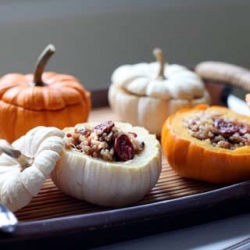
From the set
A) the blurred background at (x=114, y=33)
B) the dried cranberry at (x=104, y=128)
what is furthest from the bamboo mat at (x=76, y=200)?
the blurred background at (x=114, y=33)

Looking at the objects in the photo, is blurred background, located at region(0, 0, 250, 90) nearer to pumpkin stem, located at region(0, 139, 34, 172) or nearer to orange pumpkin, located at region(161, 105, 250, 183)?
orange pumpkin, located at region(161, 105, 250, 183)

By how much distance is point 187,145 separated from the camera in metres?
0.89

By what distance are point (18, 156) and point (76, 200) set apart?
4.7 inches

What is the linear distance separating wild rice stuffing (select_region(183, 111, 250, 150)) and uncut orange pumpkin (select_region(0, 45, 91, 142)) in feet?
0.66

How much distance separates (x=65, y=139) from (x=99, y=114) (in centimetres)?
38

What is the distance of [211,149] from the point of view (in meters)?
0.88

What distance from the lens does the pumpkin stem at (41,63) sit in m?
1.03

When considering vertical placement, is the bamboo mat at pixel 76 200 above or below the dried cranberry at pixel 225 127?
below

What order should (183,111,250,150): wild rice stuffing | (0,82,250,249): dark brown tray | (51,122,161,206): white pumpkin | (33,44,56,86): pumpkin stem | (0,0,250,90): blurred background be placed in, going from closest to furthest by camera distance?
(0,82,250,249): dark brown tray → (51,122,161,206): white pumpkin → (183,111,250,150): wild rice stuffing → (33,44,56,86): pumpkin stem → (0,0,250,90): blurred background

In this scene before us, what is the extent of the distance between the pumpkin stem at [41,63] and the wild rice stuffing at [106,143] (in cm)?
21

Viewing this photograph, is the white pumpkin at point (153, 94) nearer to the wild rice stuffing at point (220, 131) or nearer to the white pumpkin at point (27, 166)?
the wild rice stuffing at point (220, 131)

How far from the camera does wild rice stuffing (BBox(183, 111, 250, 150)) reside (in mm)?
900

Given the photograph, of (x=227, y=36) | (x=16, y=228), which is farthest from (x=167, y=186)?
(x=227, y=36)

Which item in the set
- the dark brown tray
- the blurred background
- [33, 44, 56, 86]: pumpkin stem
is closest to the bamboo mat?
the dark brown tray
